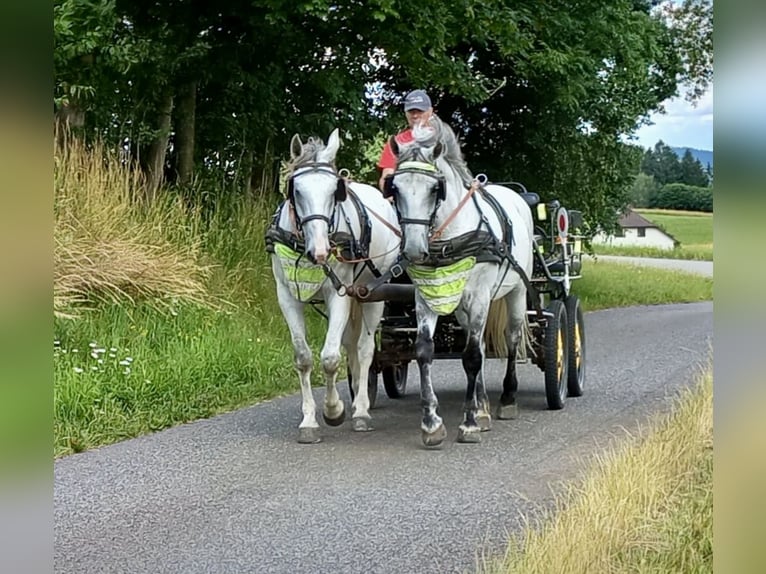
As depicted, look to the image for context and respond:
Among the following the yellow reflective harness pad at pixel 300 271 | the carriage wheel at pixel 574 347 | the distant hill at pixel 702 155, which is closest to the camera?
the distant hill at pixel 702 155

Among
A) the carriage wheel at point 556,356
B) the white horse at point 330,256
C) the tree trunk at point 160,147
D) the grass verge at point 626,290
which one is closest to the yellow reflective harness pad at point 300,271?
the white horse at point 330,256

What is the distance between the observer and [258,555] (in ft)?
12.4

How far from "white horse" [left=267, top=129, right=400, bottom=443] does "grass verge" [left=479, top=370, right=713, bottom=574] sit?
6.62 feet

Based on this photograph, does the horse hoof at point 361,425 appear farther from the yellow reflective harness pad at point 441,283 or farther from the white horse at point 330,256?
the yellow reflective harness pad at point 441,283

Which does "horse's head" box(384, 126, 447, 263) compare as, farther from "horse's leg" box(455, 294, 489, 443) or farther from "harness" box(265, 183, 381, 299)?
"horse's leg" box(455, 294, 489, 443)

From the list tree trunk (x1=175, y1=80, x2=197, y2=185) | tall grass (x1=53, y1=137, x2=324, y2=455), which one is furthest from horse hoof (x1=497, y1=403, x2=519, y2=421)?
tree trunk (x1=175, y1=80, x2=197, y2=185)

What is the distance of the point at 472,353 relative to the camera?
19.2ft

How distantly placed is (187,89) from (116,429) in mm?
5720

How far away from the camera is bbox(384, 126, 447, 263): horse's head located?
5.16 metres

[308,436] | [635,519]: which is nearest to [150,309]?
[308,436]

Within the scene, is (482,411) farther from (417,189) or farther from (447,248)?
(417,189)

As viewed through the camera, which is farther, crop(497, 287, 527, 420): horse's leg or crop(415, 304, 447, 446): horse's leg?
crop(497, 287, 527, 420): horse's leg

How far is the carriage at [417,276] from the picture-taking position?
17.5ft

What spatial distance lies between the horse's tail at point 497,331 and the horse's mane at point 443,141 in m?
1.36
